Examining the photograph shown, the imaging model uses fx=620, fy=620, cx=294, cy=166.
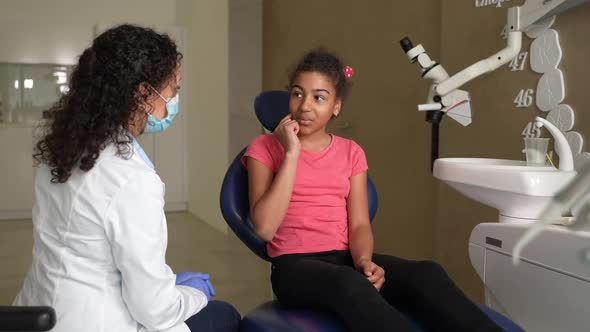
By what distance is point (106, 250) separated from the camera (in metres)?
1.07

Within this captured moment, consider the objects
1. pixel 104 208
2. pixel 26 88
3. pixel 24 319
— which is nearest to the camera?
pixel 24 319

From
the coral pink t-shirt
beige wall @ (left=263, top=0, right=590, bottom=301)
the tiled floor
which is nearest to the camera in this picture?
the coral pink t-shirt

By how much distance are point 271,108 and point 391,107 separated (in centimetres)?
112

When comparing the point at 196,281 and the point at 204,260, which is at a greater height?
the point at 196,281

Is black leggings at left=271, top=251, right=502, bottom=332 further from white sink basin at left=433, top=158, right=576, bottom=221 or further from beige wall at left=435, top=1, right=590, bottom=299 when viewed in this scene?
beige wall at left=435, top=1, right=590, bottom=299

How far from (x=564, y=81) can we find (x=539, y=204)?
1.73 ft

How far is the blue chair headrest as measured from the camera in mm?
1821

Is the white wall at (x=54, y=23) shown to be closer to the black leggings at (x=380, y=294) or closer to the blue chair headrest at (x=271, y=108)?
the blue chair headrest at (x=271, y=108)

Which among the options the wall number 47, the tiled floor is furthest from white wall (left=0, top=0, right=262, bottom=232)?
the wall number 47

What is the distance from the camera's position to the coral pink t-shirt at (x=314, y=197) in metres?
1.60

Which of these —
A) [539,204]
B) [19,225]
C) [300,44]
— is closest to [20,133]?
[19,225]

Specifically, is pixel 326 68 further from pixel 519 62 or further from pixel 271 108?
pixel 519 62

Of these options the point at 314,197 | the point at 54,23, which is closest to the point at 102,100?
the point at 314,197

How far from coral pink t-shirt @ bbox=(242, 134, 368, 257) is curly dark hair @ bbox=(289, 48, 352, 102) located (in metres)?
0.16
